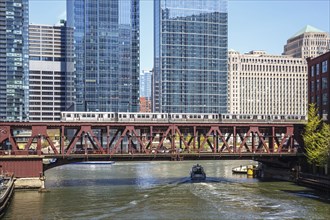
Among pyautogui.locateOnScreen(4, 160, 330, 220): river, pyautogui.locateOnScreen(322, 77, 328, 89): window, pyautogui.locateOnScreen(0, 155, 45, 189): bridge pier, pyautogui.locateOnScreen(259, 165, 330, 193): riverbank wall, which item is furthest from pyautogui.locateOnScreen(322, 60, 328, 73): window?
pyautogui.locateOnScreen(0, 155, 45, 189): bridge pier

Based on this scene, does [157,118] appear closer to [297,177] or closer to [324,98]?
[324,98]

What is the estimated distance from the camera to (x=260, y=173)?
114875 mm

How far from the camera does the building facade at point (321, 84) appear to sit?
102375 mm

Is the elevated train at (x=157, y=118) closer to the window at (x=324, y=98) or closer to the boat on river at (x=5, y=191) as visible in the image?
the window at (x=324, y=98)

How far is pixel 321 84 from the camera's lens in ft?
347

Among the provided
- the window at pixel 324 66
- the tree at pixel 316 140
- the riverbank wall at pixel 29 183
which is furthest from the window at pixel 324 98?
the riverbank wall at pixel 29 183

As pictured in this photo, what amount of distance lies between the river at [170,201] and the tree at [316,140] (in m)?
6.42

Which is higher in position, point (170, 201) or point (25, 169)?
point (25, 169)

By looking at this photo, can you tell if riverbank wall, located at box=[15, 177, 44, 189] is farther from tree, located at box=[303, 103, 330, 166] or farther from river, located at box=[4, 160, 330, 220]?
tree, located at box=[303, 103, 330, 166]

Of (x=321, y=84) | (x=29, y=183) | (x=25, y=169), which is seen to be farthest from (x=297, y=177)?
(x=25, y=169)

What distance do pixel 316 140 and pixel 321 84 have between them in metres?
14.9

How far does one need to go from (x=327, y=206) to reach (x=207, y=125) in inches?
1311

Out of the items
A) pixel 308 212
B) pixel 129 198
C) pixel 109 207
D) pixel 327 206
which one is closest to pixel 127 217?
pixel 109 207

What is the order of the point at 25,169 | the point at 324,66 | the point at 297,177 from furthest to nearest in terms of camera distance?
1. the point at 324,66
2. the point at 297,177
3. the point at 25,169
